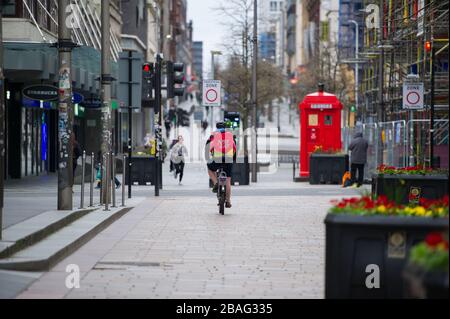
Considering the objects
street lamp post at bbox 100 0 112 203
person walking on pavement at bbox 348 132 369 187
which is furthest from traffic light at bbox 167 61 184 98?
person walking on pavement at bbox 348 132 369 187

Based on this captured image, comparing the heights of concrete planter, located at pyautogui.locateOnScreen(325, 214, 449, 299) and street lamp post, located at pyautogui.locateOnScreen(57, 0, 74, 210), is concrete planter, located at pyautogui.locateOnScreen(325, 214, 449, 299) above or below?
below

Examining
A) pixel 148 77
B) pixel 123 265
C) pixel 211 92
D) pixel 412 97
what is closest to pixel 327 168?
pixel 211 92

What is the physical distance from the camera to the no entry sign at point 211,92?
3712 centimetres

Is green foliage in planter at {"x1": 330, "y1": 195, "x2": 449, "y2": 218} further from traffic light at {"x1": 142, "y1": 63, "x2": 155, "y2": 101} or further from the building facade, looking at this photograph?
traffic light at {"x1": 142, "y1": 63, "x2": 155, "y2": 101}

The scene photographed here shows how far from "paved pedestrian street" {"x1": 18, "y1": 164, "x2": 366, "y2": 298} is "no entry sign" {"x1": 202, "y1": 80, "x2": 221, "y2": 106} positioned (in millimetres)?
11683

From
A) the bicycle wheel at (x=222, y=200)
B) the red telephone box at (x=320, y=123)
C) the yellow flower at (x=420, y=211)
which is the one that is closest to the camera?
the yellow flower at (x=420, y=211)

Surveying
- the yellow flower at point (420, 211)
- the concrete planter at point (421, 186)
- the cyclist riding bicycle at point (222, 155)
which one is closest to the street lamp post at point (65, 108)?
the cyclist riding bicycle at point (222, 155)

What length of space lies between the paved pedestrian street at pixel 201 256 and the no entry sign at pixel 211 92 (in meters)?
11.7

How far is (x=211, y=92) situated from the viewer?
37219 mm

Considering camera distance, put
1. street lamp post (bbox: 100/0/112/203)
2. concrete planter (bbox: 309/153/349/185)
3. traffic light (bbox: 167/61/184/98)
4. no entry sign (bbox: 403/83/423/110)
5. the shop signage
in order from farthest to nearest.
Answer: concrete planter (bbox: 309/153/349/185) < the shop signage < traffic light (bbox: 167/61/184/98) < no entry sign (bbox: 403/83/423/110) < street lamp post (bbox: 100/0/112/203)

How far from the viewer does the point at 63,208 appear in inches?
773

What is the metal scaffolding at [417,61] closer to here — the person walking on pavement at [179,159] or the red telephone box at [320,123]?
the red telephone box at [320,123]

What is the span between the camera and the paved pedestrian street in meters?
11.3
